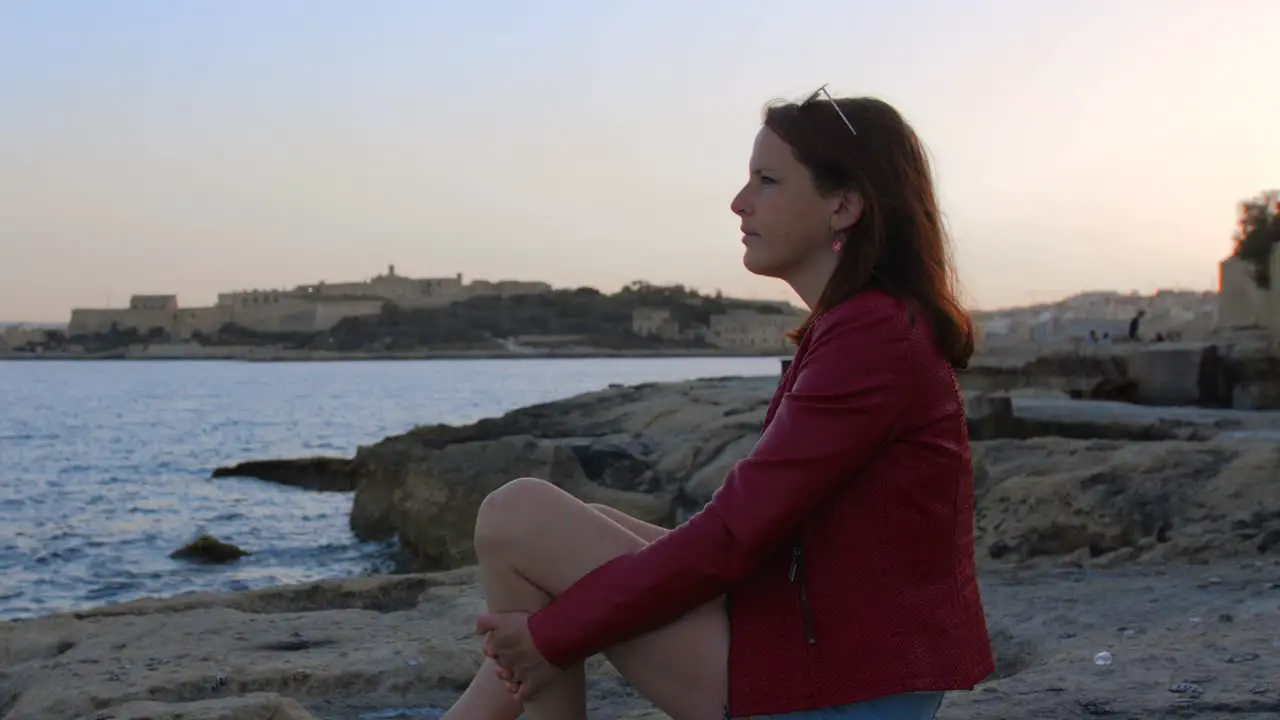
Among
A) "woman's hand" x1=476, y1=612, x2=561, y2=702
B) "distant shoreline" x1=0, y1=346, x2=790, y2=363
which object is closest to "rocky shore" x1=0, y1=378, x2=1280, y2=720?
"woman's hand" x1=476, y1=612, x2=561, y2=702

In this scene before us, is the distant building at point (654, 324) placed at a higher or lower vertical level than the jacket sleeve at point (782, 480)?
higher

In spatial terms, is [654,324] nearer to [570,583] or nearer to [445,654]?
[445,654]

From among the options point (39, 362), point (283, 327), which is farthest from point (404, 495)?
point (39, 362)

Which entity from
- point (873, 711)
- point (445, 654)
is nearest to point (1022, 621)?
point (445, 654)

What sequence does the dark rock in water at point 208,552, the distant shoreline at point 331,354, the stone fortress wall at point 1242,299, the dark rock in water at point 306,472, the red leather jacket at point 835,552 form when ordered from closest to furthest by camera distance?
the red leather jacket at point 835,552 → the dark rock in water at point 208,552 → the dark rock in water at point 306,472 → the stone fortress wall at point 1242,299 → the distant shoreline at point 331,354

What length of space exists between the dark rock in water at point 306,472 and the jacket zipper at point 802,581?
52.9 feet

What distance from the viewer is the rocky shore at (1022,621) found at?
2.72 metres

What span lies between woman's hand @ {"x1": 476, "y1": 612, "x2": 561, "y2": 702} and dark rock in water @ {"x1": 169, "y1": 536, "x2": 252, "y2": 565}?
10079mm

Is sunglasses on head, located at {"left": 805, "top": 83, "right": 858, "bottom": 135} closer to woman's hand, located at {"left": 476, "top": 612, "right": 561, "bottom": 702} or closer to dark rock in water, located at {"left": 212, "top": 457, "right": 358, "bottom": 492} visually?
woman's hand, located at {"left": 476, "top": 612, "right": 561, "bottom": 702}

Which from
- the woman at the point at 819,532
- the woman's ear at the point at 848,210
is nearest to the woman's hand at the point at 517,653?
the woman at the point at 819,532

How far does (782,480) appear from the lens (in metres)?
1.61

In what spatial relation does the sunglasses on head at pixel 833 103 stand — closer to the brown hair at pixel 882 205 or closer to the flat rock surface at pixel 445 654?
the brown hair at pixel 882 205

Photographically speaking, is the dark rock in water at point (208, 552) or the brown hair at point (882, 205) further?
the dark rock in water at point (208, 552)

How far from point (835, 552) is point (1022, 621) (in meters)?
2.21
